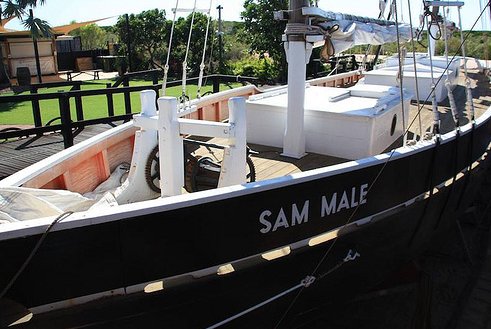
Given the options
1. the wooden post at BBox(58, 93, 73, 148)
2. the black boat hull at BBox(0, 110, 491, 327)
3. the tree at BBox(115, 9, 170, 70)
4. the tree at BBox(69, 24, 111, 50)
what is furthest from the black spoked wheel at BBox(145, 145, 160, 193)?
the tree at BBox(69, 24, 111, 50)

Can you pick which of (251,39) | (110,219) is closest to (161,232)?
(110,219)

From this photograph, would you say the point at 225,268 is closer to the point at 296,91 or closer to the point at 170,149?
the point at 170,149

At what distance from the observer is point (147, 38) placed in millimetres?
26812

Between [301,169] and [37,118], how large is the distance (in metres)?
5.91

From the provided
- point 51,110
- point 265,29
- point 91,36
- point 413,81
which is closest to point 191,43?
point 265,29

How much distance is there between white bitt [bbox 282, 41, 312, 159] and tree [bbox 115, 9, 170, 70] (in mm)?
22407

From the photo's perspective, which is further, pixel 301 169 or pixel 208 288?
pixel 301 169

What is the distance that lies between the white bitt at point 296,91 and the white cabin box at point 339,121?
0.27 meters

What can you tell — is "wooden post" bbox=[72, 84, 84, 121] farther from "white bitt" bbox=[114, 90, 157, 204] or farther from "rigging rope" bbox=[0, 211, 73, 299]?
"rigging rope" bbox=[0, 211, 73, 299]

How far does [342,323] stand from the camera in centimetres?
505

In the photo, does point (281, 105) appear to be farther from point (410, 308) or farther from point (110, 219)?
point (110, 219)

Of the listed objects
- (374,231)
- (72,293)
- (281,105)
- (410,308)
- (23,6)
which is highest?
(23,6)

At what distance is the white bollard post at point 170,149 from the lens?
384cm

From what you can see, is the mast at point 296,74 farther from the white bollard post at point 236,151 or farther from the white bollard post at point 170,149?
the white bollard post at point 170,149
